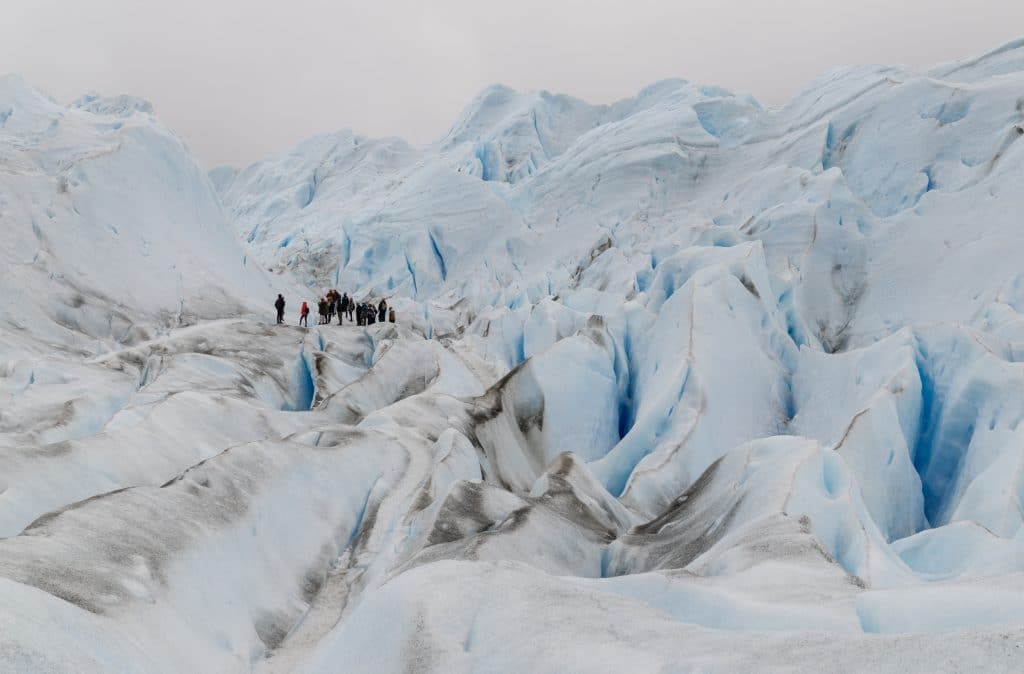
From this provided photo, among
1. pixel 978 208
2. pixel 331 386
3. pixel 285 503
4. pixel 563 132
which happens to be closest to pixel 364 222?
pixel 563 132

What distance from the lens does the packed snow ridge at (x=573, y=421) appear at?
3523 mm

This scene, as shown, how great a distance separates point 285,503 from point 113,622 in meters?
2.69

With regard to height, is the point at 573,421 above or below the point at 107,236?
below

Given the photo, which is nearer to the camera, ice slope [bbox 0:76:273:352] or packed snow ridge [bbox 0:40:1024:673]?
packed snow ridge [bbox 0:40:1024:673]

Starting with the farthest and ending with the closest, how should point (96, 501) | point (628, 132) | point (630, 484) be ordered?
point (628, 132) → point (630, 484) → point (96, 501)

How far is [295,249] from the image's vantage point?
39625 mm

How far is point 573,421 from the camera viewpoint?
12695 millimetres

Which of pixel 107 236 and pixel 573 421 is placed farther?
pixel 107 236

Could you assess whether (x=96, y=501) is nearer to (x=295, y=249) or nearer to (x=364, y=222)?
(x=364, y=222)

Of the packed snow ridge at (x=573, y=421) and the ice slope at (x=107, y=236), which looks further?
the ice slope at (x=107, y=236)

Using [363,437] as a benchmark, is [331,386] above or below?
below

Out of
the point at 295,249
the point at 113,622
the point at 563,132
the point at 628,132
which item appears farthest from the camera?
the point at 563,132

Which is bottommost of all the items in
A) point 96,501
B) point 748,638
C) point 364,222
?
point 364,222

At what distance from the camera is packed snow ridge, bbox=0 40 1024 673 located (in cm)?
352
